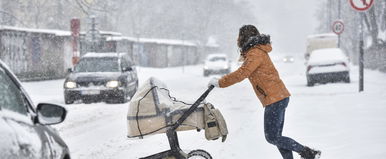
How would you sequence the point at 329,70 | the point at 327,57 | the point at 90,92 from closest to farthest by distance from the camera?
the point at 90,92 → the point at 329,70 → the point at 327,57

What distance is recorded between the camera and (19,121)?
9.77 feet

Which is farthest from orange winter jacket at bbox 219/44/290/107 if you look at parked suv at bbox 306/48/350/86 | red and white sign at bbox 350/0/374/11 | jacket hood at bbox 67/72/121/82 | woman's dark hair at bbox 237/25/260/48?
parked suv at bbox 306/48/350/86

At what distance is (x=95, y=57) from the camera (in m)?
17.2

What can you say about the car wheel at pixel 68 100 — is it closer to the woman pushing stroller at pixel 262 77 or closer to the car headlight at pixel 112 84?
the car headlight at pixel 112 84

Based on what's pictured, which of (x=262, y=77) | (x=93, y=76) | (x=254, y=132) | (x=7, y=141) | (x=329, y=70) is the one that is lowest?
(x=329, y=70)

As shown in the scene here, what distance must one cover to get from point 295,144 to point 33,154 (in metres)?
3.44

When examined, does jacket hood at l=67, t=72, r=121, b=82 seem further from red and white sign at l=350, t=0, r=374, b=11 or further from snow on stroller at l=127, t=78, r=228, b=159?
snow on stroller at l=127, t=78, r=228, b=159

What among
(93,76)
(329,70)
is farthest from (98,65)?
(329,70)

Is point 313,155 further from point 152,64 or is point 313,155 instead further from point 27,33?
point 152,64

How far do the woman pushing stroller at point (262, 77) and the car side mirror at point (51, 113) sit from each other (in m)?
2.16

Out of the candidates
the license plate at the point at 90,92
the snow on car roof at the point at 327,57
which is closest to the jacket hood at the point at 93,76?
the license plate at the point at 90,92

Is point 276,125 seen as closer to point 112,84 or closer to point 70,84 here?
point 112,84

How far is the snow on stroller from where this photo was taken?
5.42 metres

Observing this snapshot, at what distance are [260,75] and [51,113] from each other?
2510mm
